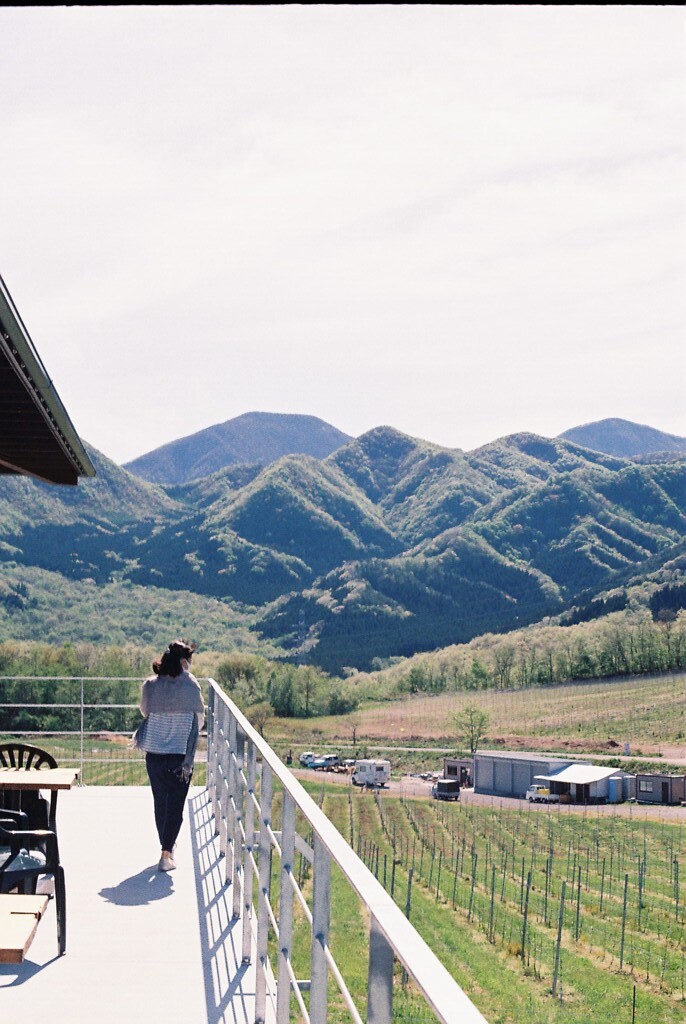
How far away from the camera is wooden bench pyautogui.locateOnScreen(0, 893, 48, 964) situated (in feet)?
6.23

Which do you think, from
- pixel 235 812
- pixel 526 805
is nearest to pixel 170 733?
pixel 235 812

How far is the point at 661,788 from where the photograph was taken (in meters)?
70.6

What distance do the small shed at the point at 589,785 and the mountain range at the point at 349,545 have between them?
906 inches

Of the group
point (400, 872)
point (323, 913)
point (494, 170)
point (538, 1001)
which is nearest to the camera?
point (323, 913)

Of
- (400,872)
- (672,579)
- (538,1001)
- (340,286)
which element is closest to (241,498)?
(340,286)

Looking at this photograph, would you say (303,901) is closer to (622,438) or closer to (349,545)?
(349,545)

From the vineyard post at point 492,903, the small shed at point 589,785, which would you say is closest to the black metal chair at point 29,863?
the vineyard post at point 492,903

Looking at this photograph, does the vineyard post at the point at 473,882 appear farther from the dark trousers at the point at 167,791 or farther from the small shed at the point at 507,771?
the dark trousers at the point at 167,791

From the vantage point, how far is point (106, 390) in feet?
266

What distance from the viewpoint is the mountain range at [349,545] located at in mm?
88188

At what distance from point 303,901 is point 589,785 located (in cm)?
7245

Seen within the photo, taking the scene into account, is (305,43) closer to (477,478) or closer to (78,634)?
(78,634)

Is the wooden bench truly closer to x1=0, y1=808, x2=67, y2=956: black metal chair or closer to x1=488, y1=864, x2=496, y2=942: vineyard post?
x1=0, y1=808, x2=67, y2=956: black metal chair

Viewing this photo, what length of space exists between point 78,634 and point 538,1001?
4147cm
